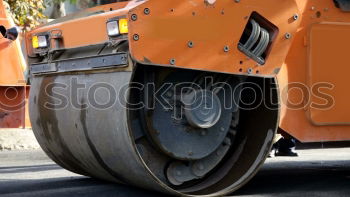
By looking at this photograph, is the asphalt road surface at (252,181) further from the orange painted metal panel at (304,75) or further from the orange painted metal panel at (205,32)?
the orange painted metal panel at (205,32)

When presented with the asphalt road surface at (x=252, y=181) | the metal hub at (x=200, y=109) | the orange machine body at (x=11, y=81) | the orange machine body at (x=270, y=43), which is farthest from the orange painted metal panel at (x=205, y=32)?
the orange machine body at (x=11, y=81)

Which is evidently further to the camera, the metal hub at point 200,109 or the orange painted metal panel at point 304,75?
the orange painted metal panel at point 304,75

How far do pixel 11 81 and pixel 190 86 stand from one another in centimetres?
492

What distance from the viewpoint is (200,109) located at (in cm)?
501

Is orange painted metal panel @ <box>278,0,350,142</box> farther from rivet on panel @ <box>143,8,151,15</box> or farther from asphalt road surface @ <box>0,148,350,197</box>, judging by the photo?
rivet on panel @ <box>143,8,151,15</box>

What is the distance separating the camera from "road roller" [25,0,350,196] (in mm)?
4656

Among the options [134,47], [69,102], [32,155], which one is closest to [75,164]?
[69,102]

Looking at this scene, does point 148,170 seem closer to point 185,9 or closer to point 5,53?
point 185,9

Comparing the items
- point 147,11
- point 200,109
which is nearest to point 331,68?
point 200,109

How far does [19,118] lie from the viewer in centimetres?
970

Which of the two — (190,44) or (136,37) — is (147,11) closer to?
(136,37)

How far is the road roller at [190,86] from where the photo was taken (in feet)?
15.3

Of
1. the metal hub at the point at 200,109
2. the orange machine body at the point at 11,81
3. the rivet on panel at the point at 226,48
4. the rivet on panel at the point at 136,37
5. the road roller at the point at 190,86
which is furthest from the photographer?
the orange machine body at the point at 11,81

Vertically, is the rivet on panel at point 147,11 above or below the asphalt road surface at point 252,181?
above
